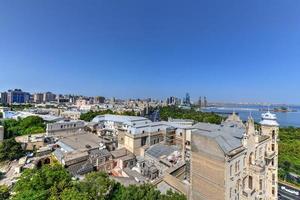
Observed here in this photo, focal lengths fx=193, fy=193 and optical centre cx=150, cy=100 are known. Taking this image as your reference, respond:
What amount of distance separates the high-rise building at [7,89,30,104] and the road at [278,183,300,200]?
545 feet

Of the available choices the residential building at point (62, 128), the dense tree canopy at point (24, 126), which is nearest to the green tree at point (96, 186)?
the residential building at point (62, 128)

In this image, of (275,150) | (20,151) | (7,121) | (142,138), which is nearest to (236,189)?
(275,150)

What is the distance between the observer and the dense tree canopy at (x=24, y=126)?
157 feet

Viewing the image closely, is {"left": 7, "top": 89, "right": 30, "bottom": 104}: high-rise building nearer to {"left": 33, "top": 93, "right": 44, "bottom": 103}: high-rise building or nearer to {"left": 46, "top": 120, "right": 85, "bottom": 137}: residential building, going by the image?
{"left": 33, "top": 93, "right": 44, "bottom": 103}: high-rise building

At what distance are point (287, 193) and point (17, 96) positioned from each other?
17153cm

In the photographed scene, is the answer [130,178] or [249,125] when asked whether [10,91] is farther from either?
[249,125]

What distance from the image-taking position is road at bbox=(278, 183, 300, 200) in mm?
30938

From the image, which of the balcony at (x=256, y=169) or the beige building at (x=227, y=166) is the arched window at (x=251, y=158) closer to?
the beige building at (x=227, y=166)

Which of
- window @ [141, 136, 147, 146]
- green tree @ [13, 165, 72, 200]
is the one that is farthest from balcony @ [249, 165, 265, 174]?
window @ [141, 136, 147, 146]

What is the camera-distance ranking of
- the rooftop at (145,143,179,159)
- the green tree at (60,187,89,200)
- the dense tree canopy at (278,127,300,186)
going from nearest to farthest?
the green tree at (60,187,89,200), the rooftop at (145,143,179,159), the dense tree canopy at (278,127,300,186)

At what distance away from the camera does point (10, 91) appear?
477ft

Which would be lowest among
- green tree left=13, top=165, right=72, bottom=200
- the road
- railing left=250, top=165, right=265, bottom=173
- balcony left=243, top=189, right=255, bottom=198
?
the road

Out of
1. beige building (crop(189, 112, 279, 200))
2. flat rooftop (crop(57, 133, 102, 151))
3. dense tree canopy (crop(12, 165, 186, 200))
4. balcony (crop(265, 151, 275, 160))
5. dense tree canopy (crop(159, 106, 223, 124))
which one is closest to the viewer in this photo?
dense tree canopy (crop(12, 165, 186, 200))

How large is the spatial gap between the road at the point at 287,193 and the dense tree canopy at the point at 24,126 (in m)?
52.3
